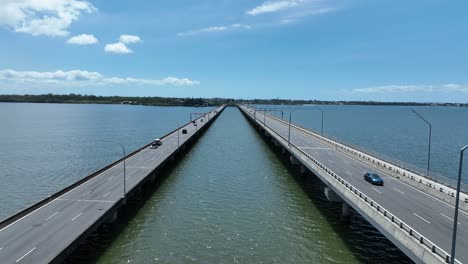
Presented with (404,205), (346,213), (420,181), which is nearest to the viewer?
(404,205)

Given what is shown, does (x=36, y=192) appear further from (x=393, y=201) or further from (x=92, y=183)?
(x=393, y=201)

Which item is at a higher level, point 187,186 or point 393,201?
point 393,201

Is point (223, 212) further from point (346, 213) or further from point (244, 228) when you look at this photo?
point (346, 213)

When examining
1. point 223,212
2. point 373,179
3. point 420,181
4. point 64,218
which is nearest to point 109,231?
point 64,218

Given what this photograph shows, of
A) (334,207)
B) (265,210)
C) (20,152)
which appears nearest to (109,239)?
(265,210)

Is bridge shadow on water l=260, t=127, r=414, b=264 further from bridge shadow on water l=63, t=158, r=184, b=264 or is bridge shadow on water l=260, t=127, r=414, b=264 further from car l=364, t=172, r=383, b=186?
bridge shadow on water l=63, t=158, r=184, b=264

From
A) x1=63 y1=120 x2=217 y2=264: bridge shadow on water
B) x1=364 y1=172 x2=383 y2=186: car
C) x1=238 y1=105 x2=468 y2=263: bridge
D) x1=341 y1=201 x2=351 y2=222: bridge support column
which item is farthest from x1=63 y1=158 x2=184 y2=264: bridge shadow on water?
x1=364 y1=172 x2=383 y2=186: car

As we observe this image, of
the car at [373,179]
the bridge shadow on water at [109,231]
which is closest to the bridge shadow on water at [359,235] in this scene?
the car at [373,179]
